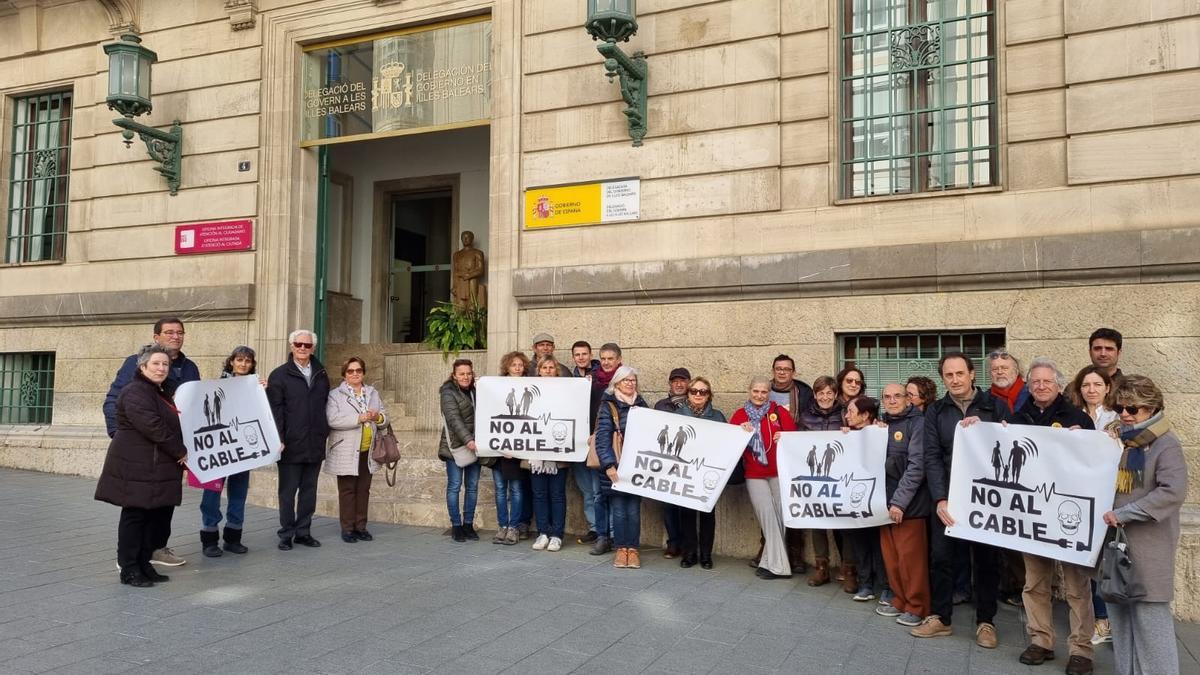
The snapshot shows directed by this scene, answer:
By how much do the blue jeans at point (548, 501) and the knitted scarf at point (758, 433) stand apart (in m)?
1.95

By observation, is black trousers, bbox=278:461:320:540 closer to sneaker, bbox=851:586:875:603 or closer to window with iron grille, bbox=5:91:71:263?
sneaker, bbox=851:586:875:603

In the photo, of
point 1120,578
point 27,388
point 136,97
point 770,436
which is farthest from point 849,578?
point 27,388

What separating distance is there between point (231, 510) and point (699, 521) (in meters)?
4.31

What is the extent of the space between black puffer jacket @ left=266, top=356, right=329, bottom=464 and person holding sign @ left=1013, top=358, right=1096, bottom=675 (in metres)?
6.07

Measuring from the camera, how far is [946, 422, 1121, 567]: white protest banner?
17.3ft

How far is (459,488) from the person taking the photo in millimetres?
8727

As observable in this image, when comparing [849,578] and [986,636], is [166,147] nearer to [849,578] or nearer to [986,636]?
[849,578]

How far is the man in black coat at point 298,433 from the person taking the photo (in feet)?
27.0

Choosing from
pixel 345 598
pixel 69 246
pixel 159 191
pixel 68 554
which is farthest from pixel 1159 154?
pixel 69 246

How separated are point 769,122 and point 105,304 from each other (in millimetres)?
9777

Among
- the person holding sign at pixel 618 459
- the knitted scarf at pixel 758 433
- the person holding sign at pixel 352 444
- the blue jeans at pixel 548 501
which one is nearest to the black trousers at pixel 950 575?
Answer: the knitted scarf at pixel 758 433

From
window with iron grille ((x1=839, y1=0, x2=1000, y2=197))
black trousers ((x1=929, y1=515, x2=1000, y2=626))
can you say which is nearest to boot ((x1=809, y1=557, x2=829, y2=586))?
black trousers ((x1=929, y1=515, x2=1000, y2=626))

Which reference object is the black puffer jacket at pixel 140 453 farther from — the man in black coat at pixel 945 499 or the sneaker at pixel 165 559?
the man in black coat at pixel 945 499

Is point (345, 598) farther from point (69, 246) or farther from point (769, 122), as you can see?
point (69, 246)
